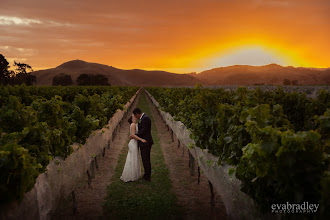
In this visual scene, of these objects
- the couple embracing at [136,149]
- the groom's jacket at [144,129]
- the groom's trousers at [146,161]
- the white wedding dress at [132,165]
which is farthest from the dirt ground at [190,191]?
the groom's jacket at [144,129]

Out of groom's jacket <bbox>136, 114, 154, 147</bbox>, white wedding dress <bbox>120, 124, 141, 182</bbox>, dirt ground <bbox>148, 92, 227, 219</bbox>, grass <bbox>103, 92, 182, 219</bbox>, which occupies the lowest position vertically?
dirt ground <bbox>148, 92, 227, 219</bbox>

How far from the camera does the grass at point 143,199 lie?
6.90m

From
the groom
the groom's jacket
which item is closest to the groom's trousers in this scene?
the groom

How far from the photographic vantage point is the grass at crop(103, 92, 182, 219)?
6898 mm

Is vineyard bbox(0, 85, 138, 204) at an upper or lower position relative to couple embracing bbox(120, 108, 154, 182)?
upper

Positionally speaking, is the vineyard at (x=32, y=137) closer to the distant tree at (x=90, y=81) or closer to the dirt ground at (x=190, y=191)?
the dirt ground at (x=190, y=191)

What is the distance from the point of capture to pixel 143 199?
301 inches

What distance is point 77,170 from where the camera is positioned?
708 centimetres

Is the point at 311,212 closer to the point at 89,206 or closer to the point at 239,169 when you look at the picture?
the point at 239,169

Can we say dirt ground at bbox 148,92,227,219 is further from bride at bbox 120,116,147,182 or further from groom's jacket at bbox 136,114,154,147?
groom's jacket at bbox 136,114,154,147

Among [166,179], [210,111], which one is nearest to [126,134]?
[166,179]

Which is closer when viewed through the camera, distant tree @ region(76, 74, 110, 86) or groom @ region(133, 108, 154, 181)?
groom @ region(133, 108, 154, 181)

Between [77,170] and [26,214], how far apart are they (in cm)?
282

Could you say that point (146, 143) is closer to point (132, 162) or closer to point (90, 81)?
point (132, 162)
